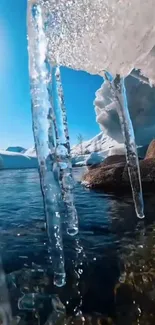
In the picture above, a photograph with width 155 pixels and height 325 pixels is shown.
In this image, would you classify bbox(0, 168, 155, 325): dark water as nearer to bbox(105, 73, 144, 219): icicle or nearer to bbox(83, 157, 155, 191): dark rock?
bbox(105, 73, 144, 219): icicle

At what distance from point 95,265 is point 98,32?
143 inches

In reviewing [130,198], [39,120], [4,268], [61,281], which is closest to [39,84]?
[39,120]

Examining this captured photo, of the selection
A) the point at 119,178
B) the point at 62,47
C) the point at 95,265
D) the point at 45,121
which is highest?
the point at 62,47

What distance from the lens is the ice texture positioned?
3266 millimetres

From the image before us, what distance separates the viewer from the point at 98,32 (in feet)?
11.4

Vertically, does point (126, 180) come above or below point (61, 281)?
above

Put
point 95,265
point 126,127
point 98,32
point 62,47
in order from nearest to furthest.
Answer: point 98,32, point 62,47, point 95,265, point 126,127

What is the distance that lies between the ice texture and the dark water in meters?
3.17

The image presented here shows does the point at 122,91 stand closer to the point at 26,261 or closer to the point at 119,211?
the point at 26,261

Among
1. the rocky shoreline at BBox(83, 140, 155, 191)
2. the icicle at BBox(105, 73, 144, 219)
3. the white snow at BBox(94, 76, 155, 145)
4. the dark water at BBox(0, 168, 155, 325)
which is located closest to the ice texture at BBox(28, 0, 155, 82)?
the icicle at BBox(105, 73, 144, 219)

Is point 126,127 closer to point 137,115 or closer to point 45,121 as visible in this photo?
point 45,121

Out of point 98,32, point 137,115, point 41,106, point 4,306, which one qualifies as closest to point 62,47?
point 98,32

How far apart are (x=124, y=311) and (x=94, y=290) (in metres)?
0.70

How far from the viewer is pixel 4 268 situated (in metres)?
4.48
